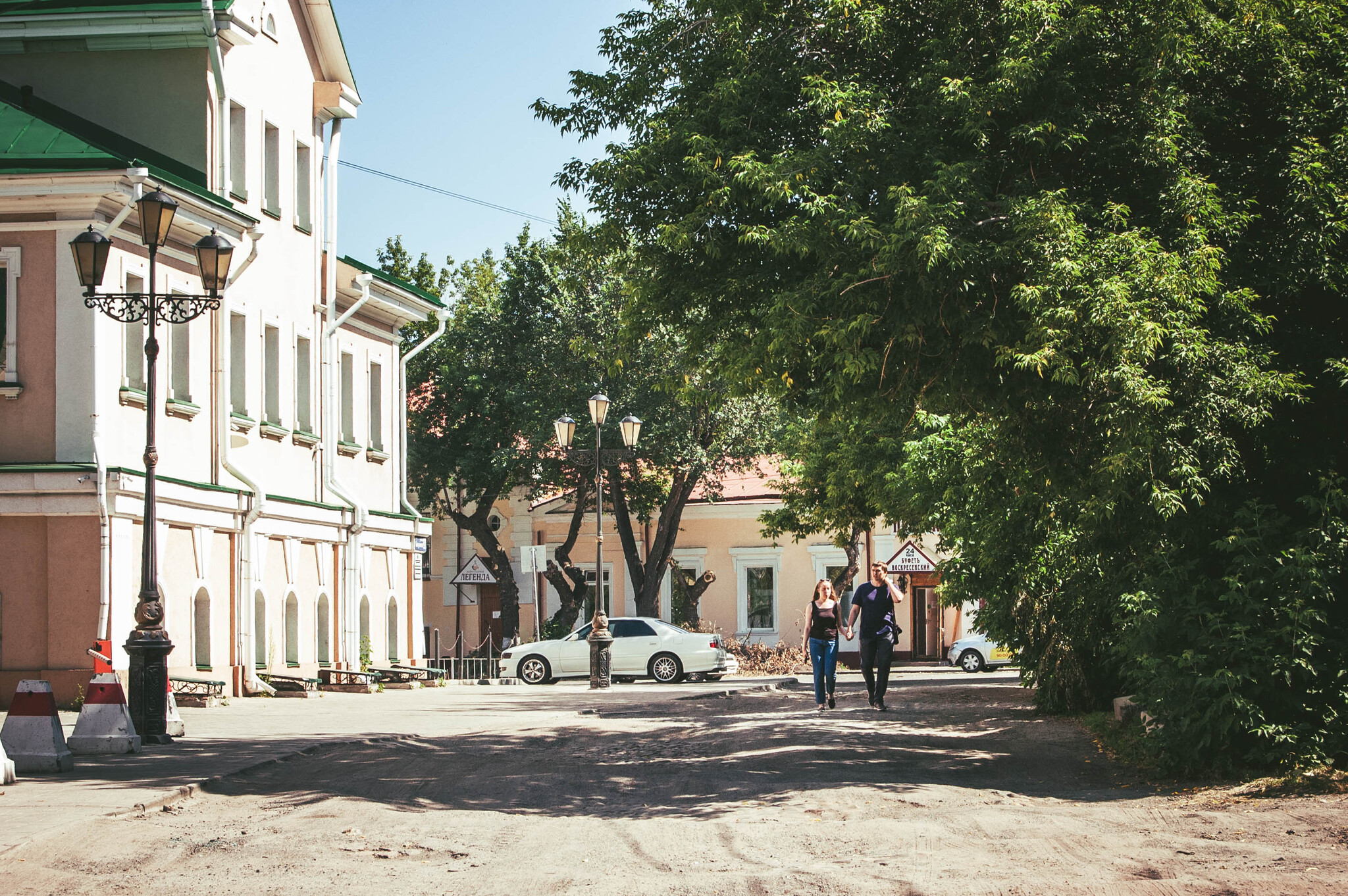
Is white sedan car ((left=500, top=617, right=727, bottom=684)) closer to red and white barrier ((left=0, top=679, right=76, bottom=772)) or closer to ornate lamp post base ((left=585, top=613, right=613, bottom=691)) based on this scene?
ornate lamp post base ((left=585, top=613, right=613, bottom=691))

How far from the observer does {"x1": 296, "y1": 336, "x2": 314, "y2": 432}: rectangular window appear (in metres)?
24.6

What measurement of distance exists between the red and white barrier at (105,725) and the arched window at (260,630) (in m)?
10.1

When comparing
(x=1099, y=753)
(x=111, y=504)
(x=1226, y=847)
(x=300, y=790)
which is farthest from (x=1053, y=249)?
(x=111, y=504)

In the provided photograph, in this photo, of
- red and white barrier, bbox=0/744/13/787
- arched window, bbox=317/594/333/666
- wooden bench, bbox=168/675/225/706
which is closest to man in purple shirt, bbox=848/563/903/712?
wooden bench, bbox=168/675/225/706

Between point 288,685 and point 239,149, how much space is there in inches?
344

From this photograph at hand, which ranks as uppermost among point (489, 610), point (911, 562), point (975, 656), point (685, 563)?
point (685, 563)

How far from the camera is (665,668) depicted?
A: 29.2 m

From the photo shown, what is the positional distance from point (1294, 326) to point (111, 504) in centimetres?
1400

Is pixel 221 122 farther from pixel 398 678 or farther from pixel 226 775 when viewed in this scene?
pixel 226 775

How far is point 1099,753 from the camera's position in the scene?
39.8 ft

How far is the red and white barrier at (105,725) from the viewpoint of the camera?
11.8 metres

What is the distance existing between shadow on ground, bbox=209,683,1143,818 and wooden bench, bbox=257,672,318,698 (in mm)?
7115

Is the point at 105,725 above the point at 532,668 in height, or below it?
above

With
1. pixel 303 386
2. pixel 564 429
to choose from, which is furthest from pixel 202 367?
pixel 564 429
